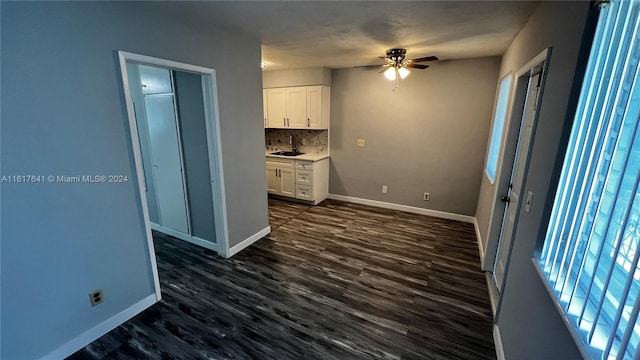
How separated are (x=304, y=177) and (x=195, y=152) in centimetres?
208

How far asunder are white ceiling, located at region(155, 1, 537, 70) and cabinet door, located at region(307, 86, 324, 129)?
1162 mm

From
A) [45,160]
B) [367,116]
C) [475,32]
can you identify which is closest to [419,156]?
[367,116]

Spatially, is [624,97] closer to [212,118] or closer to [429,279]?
[429,279]

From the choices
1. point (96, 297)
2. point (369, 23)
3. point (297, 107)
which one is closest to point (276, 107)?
point (297, 107)

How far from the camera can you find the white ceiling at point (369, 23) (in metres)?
1.90

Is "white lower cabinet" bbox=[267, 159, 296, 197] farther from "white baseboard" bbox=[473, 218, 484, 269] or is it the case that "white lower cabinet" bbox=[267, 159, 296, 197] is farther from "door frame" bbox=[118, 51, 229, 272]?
"white baseboard" bbox=[473, 218, 484, 269]

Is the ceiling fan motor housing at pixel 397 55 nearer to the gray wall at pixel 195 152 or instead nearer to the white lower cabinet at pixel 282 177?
the gray wall at pixel 195 152

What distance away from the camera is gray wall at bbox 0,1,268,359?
1.42m

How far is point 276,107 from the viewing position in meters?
4.88

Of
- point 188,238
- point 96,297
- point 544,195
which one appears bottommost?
point 188,238

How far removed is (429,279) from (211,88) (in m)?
2.89

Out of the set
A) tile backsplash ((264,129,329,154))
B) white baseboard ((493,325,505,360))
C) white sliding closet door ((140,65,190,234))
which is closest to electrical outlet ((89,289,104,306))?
white sliding closet door ((140,65,190,234))

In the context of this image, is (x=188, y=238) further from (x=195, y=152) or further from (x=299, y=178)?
(x=299, y=178)

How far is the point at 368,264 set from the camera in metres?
2.87
